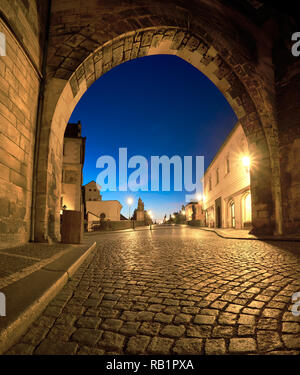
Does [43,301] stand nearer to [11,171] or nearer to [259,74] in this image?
[11,171]

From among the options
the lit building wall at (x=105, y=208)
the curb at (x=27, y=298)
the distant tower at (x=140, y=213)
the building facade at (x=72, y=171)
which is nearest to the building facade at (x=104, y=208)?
the lit building wall at (x=105, y=208)

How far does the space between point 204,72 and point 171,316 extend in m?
11.0

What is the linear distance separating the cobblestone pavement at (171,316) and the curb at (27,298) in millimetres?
62

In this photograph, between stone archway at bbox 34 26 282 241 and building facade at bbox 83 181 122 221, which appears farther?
building facade at bbox 83 181 122 221

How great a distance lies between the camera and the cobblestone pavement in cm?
130

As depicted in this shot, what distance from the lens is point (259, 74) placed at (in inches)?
364

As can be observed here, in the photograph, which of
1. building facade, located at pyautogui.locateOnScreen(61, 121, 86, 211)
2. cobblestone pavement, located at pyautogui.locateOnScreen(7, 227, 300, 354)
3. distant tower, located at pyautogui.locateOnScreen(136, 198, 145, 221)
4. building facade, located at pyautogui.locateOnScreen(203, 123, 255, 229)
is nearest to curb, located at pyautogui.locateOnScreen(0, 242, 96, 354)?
cobblestone pavement, located at pyautogui.locateOnScreen(7, 227, 300, 354)

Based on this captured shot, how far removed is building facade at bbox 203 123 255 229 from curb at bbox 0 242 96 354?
12.4m

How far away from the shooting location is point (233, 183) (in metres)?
16.1

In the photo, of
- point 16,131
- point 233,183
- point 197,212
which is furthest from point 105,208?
point 16,131

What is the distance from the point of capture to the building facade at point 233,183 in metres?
14.0

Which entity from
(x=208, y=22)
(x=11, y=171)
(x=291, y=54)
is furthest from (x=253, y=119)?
(x=11, y=171)

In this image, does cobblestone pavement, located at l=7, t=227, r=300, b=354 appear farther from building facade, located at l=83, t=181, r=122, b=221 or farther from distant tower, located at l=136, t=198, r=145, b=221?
distant tower, located at l=136, t=198, r=145, b=221

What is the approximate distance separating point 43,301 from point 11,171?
3.72m
